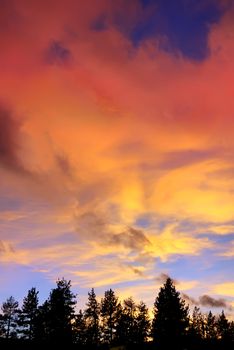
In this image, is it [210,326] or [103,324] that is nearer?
[103,324]

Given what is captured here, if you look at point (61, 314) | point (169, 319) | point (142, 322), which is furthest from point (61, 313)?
point (142, 322)

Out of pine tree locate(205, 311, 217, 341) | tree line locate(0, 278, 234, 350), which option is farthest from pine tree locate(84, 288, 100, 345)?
pine tree locate(205, 311, 217, 341)

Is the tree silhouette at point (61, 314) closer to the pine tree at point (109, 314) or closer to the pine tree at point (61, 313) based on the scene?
the pine tree at point (61, 313)

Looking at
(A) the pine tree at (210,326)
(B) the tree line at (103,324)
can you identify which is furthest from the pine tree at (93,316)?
(A) the pine tree at (210,326)

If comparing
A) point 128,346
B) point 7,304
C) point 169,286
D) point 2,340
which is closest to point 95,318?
point 7,304

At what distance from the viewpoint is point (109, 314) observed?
97.8 m

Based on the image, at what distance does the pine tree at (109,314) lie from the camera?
9688 cm

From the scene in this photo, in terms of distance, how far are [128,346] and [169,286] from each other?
15746 millimetres

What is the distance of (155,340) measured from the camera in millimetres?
72375

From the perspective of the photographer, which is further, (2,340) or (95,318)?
(95,318)

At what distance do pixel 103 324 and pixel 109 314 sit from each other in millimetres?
2693

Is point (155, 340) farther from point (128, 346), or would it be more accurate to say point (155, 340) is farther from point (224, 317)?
point (224, 317)

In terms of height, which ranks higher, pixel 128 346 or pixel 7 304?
pixel 7 304

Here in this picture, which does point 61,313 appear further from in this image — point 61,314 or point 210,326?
point 210,326
